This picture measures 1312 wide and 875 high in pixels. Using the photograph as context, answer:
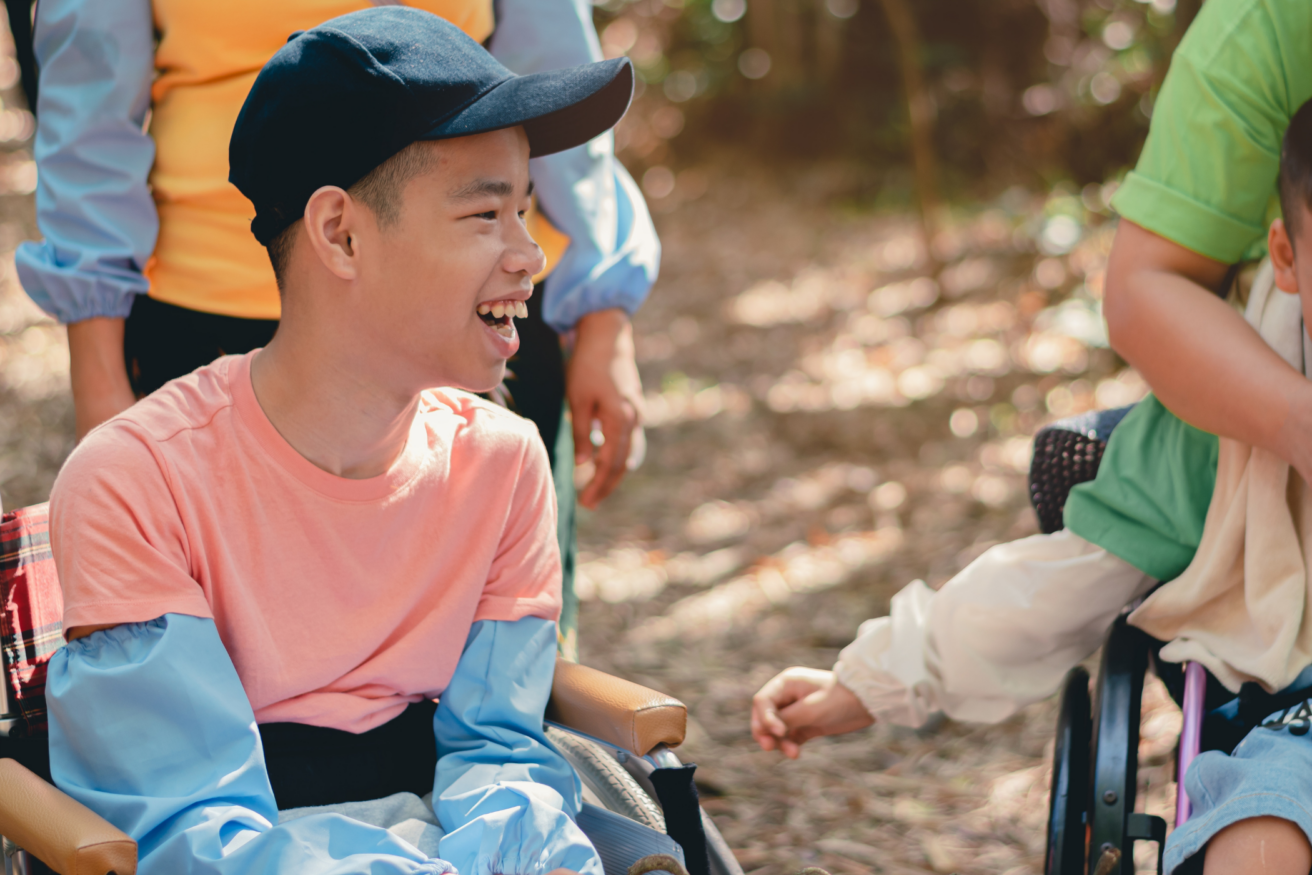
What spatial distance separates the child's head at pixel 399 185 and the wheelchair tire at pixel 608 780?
20.2 inches

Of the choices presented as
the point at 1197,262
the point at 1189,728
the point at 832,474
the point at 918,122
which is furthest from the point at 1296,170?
the point at 918,122

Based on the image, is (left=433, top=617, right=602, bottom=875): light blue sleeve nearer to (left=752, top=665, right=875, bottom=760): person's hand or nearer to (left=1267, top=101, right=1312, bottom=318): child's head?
(left=752, top=665, right=875, bottom=760): person's hand

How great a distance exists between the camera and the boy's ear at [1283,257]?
163 cm

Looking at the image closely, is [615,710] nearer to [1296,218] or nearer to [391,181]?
[391,181]

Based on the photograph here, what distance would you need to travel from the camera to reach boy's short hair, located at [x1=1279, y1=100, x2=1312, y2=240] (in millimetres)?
1558

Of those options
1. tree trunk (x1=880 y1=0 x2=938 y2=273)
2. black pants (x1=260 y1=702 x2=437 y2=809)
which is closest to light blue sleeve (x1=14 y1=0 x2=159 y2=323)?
black pants (x1=260 y1=702 x2=437 y2=809)

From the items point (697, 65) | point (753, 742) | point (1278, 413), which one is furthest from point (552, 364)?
point (697, 65)

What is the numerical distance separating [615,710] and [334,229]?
2.15 ft

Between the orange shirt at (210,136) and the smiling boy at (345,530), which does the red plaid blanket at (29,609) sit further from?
the orange shirt at (210,136)

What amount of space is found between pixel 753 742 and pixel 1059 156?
555 centimetres

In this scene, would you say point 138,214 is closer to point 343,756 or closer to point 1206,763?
point 343,756

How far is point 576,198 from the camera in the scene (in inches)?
80.0

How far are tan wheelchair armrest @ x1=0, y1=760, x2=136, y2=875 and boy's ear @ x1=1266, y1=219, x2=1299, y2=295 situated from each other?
150 cm

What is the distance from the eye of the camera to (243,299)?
181 cm
